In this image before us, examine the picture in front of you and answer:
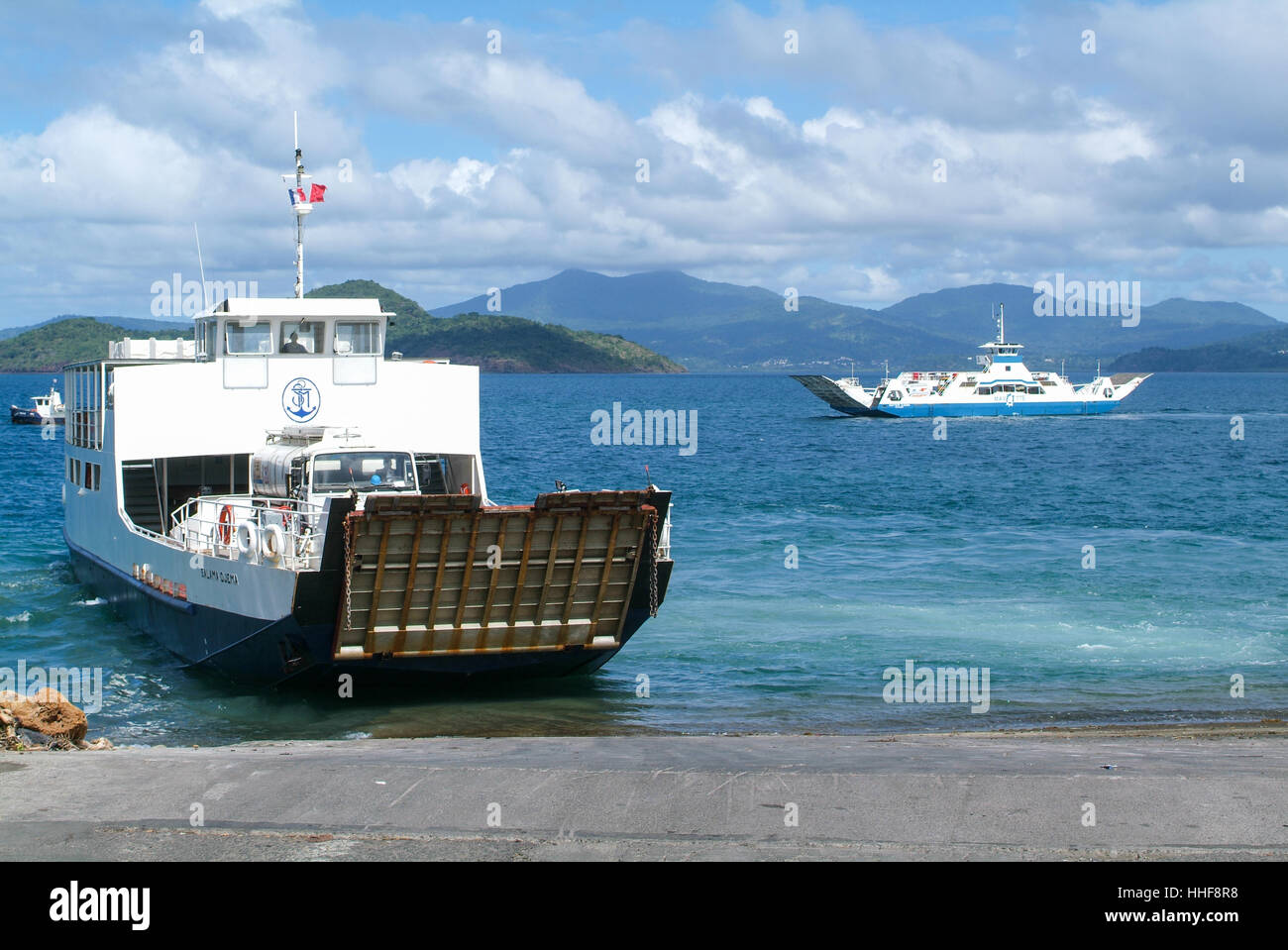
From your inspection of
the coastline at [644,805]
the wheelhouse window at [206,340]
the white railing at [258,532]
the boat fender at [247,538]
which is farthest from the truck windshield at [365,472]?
the coastline at [644,805]

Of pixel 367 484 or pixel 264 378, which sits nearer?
pixel 367 484

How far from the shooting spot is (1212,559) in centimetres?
2866

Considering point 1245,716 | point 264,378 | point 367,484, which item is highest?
point 264,378

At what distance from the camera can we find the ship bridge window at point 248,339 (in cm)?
2020

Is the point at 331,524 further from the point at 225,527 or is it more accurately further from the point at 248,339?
the point at 248,339

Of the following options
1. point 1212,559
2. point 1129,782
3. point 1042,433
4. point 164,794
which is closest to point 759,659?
point 1129,782

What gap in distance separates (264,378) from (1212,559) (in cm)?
2094

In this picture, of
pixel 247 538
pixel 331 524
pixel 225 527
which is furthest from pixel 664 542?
pixel 225 527

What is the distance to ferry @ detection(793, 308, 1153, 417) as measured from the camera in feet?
317

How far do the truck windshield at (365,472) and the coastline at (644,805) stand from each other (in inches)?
211

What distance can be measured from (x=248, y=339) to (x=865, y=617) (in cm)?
1138

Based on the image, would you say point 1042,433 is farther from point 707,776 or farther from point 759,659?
point 707,776

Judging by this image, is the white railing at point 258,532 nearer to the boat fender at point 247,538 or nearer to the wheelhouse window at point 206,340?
the boat fender at point 247,538
